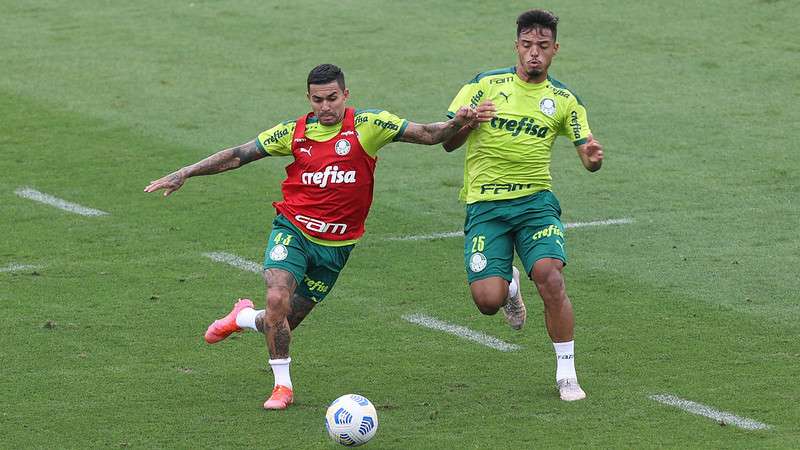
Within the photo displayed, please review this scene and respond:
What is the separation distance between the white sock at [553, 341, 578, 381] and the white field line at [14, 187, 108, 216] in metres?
6.47

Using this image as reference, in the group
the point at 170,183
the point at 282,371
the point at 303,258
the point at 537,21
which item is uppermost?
the point at 537,21

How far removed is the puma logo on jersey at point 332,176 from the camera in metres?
9.68

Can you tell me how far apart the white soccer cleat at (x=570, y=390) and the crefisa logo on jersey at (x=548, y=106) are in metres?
1.78

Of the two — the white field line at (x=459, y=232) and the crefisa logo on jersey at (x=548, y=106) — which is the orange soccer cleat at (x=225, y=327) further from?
the white field line at (x=459, y=232)

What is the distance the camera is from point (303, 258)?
9.62 m

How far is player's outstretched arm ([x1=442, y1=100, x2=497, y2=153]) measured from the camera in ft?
31.7

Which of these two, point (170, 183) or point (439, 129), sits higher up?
point (439, 129)

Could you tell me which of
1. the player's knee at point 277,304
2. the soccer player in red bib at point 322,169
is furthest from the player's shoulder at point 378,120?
the player's knee at point 277,304

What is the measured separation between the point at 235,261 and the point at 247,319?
3.01m

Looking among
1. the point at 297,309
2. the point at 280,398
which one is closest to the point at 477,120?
the point at 297,309

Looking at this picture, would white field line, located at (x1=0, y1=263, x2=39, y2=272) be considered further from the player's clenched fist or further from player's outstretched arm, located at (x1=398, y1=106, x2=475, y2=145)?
player's outstretched arm, located at (x1=398, y1=106, x2=475, y2=145)

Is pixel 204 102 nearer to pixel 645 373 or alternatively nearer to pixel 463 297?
pixel 463 297

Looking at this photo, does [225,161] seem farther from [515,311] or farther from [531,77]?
[515,311]

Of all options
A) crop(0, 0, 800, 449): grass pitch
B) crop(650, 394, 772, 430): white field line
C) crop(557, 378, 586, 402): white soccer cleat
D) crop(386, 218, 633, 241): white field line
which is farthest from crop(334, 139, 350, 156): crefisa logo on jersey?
crop(386, 218, 633, 241): white field line
